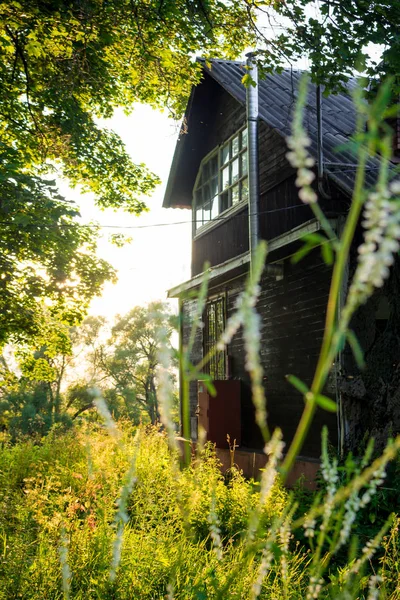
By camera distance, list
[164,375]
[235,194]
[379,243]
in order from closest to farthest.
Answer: [379,243] < [164,375] < [235,194]

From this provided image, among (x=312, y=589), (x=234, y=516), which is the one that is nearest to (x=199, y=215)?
(x=234, y=516)

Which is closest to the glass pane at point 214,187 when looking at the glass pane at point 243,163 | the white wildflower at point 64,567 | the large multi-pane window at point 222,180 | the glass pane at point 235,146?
the large multi-pane window at point 222,180

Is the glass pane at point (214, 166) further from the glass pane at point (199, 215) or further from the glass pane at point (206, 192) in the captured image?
the glass pane at point (199, 215)

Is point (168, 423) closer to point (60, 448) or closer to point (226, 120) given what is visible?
point (60, 448)

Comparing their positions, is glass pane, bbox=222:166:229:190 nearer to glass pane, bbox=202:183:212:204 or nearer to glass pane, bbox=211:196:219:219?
glass pane, bbox=211:196:219:219

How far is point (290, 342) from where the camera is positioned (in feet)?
30.3

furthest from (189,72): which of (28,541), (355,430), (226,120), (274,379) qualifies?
(28,541)

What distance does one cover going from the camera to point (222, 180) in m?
11.9

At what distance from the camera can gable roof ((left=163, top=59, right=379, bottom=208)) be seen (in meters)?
7.95

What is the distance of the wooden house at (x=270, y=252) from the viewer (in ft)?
24.7

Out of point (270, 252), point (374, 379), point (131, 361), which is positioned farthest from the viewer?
point (131, 361)

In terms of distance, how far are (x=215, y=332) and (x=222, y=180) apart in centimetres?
308

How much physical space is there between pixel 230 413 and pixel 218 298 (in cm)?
262

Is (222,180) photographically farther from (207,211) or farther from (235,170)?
(207,211)
